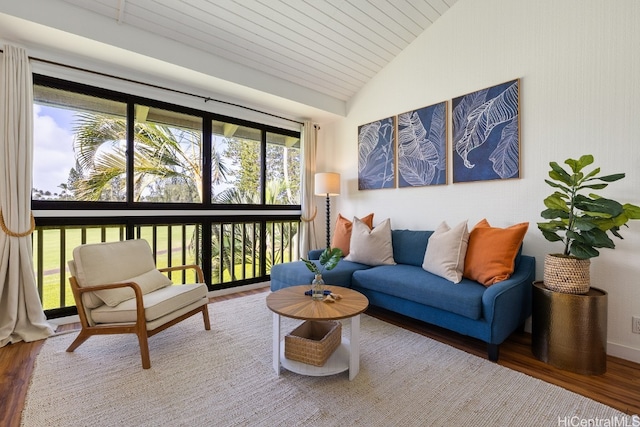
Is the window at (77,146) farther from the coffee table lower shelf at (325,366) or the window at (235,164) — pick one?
the coffee table lower shelf at (325,366)

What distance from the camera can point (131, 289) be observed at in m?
2.22

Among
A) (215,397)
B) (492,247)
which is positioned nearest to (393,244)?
(492,247)

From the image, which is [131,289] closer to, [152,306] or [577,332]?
[152,306]

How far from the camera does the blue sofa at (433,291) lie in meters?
2.04

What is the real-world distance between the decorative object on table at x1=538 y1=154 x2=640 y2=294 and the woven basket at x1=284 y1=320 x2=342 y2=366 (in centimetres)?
158

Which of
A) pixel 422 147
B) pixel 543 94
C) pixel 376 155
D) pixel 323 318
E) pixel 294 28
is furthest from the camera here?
pixel 376 155

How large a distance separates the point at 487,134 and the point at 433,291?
1656 millimetres

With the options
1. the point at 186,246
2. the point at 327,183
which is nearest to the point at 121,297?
the point at 186,246

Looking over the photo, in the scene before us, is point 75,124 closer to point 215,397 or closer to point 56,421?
point 56,421

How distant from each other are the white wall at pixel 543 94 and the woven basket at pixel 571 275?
18.7 inches

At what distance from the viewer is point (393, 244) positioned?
130 inches

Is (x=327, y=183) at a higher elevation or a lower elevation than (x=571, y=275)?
higher

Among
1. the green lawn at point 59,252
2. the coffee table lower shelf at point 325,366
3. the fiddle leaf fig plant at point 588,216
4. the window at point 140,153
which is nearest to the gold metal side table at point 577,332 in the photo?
the fiddle leaf fig plant at point 588,216

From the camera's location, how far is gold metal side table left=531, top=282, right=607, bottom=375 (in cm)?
187
